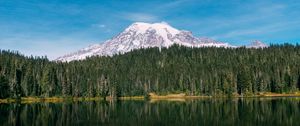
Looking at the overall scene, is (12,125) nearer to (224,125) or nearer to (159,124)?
(159,124)

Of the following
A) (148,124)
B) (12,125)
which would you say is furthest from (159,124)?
(12,125)

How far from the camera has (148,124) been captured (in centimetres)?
6719

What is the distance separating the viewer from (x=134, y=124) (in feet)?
222

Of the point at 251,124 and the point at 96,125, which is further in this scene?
the point at 96,125

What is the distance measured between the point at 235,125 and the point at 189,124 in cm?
842

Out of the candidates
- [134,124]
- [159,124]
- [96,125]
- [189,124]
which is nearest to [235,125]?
[189,124]

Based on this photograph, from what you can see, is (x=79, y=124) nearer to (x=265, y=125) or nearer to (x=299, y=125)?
(x=265, y=125)

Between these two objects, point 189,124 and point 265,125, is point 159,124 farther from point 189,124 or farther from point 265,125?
point 265,125

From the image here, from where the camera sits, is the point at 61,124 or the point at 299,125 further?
the point at 61,124

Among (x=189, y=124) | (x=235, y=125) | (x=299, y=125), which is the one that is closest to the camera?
(x=299, y=125)

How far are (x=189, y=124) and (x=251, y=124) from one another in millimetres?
10542

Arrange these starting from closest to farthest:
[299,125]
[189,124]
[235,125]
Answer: [299,125], [235,125], [189,124]

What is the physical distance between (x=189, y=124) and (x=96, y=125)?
16.3 meters

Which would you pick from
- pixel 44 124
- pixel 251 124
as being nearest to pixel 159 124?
pixel 251 124
